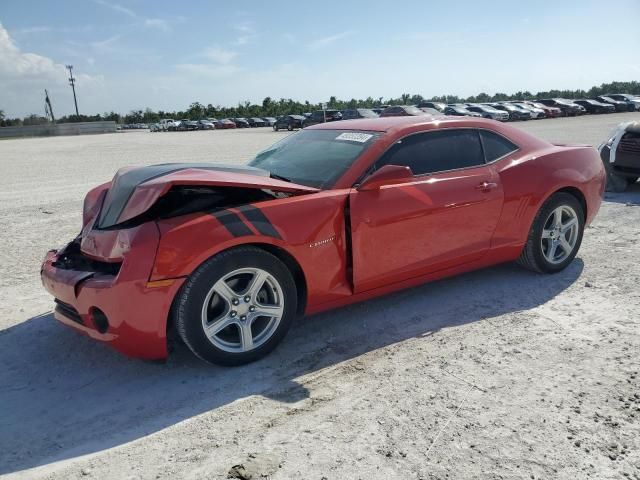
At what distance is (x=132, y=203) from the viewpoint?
315cm

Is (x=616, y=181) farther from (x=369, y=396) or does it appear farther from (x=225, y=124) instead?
(x=225, y=124)

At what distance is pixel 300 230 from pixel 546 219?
241cm

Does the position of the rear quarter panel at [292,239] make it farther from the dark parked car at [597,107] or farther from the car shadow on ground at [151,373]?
the dark parked car at [597,107]

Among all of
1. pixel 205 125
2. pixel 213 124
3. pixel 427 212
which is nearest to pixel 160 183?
pixel 427 212

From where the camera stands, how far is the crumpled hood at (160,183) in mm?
3029

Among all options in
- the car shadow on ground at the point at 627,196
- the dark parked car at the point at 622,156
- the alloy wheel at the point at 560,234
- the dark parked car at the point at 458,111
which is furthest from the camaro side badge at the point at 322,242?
the dark parked car at the point at 458,111

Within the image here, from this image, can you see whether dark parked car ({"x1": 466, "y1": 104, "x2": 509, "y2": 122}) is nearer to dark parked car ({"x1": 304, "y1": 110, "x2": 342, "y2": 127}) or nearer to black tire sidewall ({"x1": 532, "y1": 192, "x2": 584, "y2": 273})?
dark parked car ({"x1": 304, "y1": 110, "x2": 342, "y2": 127})

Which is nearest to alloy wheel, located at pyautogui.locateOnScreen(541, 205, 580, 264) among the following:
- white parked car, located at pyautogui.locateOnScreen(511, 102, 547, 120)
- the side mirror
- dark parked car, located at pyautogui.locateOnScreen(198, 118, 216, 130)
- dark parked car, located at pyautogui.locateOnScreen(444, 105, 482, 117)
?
the side mirror

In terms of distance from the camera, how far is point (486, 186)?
407 cm

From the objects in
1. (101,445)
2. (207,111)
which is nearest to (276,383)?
(101,445)

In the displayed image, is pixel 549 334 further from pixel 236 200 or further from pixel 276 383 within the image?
pixel 236 200

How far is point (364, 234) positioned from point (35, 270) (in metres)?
3.50

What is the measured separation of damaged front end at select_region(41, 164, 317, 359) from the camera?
2854 millimetres

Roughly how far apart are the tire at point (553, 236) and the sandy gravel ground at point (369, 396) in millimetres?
255
